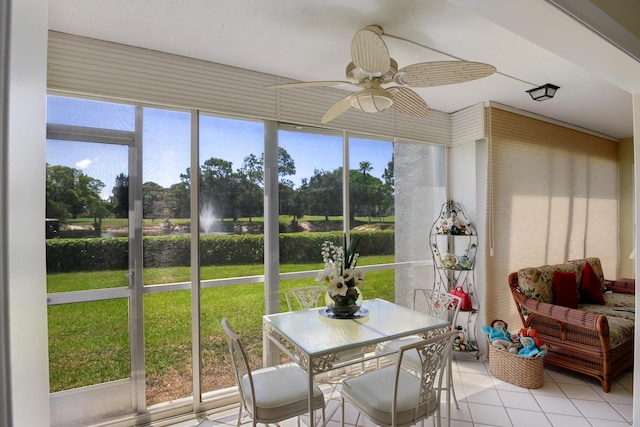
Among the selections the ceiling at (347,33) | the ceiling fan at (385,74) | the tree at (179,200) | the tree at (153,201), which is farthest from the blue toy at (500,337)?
the tree at (153,201)

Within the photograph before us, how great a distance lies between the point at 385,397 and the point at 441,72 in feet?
5.87

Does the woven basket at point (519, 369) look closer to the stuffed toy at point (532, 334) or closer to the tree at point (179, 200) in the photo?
the stuffed toy at point (532, 334)

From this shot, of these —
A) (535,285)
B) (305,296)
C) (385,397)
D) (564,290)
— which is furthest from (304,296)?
(564,290)

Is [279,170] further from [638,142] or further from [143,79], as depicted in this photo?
[638,142]

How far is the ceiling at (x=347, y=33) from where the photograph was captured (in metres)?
1.38

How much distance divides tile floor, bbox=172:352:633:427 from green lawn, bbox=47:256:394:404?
369 mm

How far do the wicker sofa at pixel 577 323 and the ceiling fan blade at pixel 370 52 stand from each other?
280 cm

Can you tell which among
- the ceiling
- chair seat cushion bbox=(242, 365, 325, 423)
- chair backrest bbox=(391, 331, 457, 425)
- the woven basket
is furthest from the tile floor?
the ceiling

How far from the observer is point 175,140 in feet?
8.09

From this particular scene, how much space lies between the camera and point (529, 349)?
285 cm

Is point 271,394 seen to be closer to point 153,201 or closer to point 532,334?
point 153,201

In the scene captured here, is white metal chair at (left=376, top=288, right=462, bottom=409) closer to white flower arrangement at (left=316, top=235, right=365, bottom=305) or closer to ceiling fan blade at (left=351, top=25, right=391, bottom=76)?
white flower arrangement at (left=316, top=235, right=365, bottom=305)

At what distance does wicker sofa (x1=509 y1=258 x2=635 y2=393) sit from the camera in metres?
2.72

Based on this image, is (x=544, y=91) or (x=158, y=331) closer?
(x=158, y=331)
